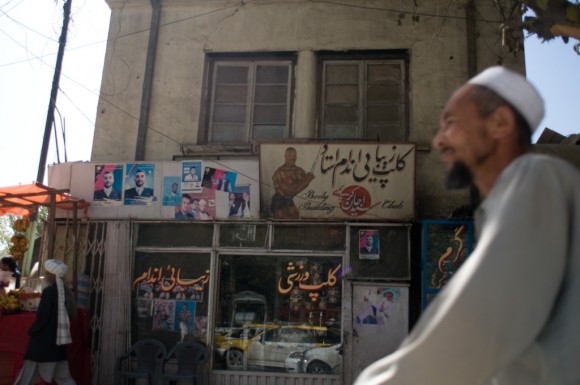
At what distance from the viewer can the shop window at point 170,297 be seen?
29.6 ft

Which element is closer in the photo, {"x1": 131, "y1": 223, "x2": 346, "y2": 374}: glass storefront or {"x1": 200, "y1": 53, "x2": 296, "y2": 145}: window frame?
{"x1": 131, "y1": 223, "x2": 346, "y2": 374}: glass storefront

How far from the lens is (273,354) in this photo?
8.78 m

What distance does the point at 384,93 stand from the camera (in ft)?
31.8

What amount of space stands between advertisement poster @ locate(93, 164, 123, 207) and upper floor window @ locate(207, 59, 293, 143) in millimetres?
1684

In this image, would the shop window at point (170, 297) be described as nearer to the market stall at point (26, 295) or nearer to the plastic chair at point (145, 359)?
the plastic chair at point (145, 359)

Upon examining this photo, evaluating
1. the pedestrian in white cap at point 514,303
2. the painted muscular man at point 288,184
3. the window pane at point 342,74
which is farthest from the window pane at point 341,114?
the pedestrian in white cap at point 514,303

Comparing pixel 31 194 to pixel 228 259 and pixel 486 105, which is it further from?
pixel 486 105

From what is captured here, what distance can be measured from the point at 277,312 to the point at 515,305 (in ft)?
26.4

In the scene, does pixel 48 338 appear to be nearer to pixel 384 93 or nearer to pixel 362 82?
pixel 362 82

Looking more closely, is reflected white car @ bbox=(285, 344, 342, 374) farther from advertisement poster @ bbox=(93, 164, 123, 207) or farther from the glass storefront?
advertisement poster @ bbox=(93, 164, 123, 207)

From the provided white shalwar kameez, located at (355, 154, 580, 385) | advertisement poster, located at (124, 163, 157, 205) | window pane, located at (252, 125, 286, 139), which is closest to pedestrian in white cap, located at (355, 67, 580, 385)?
white shalwar kameez, located at (355, 154, 580, 385)

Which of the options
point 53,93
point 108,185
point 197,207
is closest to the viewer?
point 197,207

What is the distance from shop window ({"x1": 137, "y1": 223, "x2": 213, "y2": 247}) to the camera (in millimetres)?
9203

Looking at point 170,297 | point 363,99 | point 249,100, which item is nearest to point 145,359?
point 170,297
